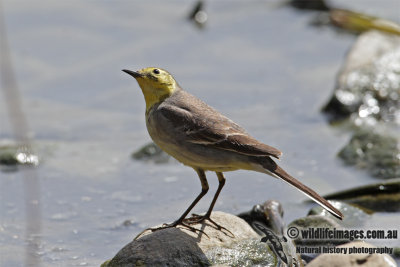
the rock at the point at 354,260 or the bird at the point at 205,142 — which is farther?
the bird at the point at 205,142

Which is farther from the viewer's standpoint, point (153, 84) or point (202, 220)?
point (153, 84)

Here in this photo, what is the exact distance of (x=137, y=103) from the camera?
11.0 metres

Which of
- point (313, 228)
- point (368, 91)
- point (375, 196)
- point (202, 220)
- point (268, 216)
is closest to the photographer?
point (202, 220)

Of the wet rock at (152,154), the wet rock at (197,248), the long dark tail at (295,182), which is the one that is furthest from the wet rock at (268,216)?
the wet rock at (152,154)

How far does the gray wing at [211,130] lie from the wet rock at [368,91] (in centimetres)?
434

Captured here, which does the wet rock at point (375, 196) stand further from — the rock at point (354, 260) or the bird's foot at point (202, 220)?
the rock at point (354, 260)

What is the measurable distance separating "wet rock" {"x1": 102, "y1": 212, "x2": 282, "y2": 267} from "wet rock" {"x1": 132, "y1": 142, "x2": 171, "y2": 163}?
293 centimetres

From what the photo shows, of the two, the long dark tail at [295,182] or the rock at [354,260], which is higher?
the long dark tail at [295,182]

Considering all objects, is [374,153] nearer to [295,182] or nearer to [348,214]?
[348,214]

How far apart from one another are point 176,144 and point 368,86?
5.11 metres

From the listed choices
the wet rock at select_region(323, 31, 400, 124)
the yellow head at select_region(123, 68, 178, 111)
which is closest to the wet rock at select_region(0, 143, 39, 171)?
the yellow head at select_region(123, 68, 178, 111)

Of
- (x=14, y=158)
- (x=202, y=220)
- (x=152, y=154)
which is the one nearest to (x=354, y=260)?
(x=202, y=220)

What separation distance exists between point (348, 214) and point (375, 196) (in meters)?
0.64

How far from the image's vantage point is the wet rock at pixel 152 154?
364 inches
